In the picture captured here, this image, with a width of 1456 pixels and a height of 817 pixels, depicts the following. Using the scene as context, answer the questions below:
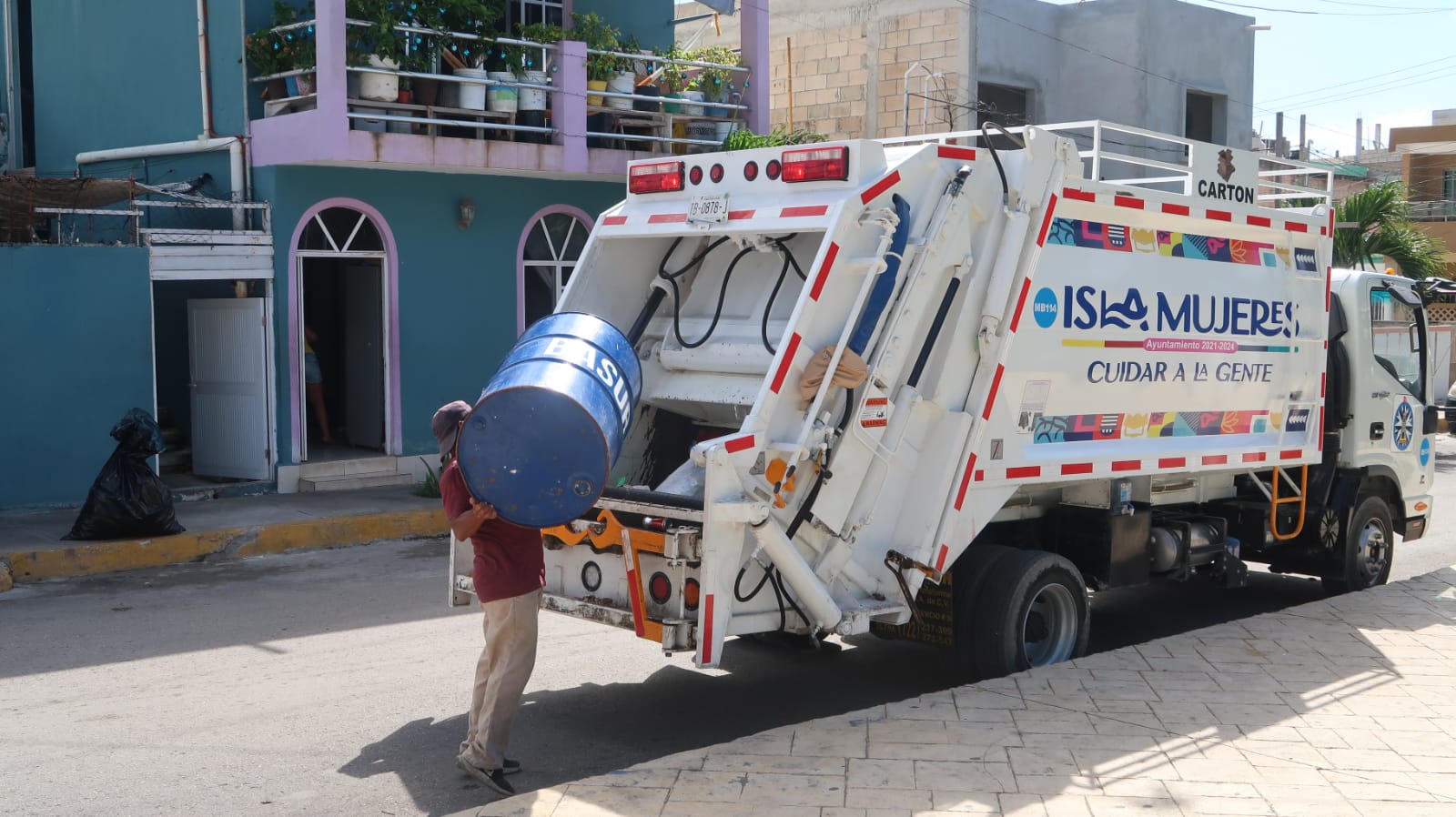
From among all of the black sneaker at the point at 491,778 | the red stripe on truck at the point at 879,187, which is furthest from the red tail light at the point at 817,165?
the black sneaker at the point at 491,778

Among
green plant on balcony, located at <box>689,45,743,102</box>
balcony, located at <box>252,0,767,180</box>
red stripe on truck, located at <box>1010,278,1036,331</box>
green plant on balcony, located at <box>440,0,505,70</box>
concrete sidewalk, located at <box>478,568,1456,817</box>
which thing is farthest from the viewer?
green plant on balcony, located at <box>689,45,743,102</box>

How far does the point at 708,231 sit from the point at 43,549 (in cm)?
603

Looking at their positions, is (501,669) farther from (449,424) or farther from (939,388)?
(939,388)

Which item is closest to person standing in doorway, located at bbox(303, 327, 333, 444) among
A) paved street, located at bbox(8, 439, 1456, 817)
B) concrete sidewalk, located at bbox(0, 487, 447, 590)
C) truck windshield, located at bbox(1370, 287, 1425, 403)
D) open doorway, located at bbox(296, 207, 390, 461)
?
open doorway, located at bbox(296, 207, 390, 461)

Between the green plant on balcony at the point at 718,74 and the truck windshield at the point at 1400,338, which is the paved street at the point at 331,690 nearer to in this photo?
the truck windshield at the point at 1400,338

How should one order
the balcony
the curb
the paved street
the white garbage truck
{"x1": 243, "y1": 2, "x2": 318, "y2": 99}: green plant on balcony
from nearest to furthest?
1. the paved street
2. the white garbage truck
3. the curb
4. the balcony
5. {"x1": 243, "y1": 2, "x2": 318, "y2": 99}: green plant on balcony

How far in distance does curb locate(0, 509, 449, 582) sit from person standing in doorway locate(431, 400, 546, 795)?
563 centimetres

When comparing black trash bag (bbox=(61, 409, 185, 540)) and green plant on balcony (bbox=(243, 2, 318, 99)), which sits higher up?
green plant on balcony (bbox=(243, 2, 318, 99))

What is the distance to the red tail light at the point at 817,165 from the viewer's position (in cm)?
623

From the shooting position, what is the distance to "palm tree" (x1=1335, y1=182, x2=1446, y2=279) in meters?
19.5

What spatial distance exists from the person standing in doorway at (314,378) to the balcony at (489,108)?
1978 millimetres

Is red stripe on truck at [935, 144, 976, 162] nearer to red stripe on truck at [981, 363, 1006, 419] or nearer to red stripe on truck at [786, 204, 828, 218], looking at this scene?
red stripe on truck at [786, 204, 828, 218]

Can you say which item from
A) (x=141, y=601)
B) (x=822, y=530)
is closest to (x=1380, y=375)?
(x=822, y=530)

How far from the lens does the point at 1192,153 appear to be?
7.81 metres
